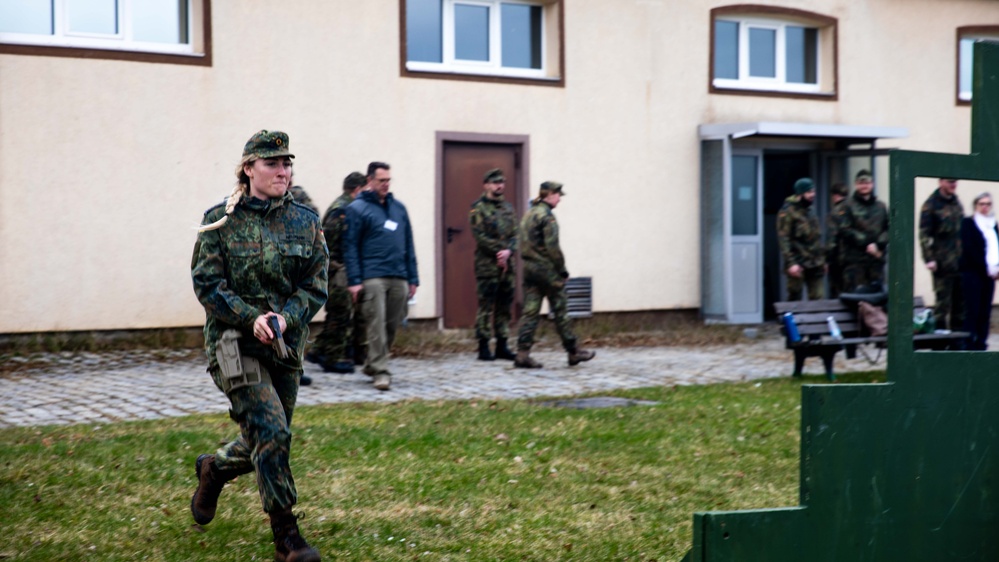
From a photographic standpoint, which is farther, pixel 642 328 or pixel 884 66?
pixel 884 66

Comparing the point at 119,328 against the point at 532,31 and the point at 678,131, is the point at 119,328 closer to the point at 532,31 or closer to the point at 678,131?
the point at 532,31

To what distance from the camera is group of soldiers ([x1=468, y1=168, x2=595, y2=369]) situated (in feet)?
43.0

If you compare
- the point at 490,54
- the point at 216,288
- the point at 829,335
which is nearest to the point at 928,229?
the point at 829,335

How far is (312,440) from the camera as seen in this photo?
8.62 m

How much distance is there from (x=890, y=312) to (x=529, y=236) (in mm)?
8996

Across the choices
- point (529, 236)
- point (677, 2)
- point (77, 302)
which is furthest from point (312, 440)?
point (677, 2)

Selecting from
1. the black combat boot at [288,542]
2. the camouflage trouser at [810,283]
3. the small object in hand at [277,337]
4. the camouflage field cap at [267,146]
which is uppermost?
the camouflage field cap at [267,146]

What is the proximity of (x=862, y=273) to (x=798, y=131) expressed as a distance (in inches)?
122

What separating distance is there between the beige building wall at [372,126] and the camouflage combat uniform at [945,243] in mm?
4682

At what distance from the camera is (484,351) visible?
1396 cm

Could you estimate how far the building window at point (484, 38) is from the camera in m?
16.3

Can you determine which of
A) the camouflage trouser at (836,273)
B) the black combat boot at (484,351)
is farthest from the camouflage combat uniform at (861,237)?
the black combat boot at (484,351)

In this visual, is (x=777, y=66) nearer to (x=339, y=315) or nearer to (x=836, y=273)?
(x=836, y=273)

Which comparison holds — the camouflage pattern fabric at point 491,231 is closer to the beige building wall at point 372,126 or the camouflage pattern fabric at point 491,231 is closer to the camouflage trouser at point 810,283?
the beige building wall at point 372,126
